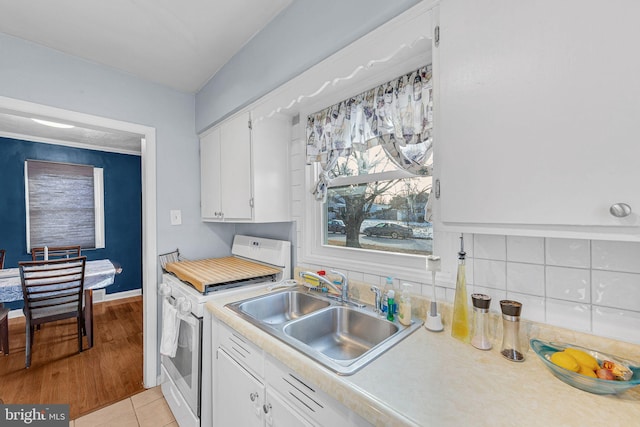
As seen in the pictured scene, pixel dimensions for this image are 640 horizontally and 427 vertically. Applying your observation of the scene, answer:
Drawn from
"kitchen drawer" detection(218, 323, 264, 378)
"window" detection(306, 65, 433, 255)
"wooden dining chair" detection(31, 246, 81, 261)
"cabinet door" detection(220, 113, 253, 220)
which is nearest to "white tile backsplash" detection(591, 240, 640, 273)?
"window" detection(306, 65, 433, 255)

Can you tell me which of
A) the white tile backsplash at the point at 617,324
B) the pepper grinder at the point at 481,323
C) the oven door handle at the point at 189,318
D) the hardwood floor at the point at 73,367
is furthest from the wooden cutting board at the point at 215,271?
the white tile backsplash at the point at 617,324

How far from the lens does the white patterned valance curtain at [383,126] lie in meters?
1.19

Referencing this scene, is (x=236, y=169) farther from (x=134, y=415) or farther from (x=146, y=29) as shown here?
(x=134, y=415)

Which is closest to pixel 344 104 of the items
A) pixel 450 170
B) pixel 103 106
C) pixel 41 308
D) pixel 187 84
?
pixel 450 170

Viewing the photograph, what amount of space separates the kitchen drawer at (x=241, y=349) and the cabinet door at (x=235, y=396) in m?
0.03

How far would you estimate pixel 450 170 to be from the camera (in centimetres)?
87

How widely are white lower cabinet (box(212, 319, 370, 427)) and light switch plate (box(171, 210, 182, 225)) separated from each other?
1.15 m

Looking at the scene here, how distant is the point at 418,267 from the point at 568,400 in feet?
2.19

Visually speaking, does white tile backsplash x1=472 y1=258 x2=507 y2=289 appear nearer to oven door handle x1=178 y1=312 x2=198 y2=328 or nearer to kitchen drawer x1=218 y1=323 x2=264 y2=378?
kitchen drawer x1=218 y1=323 x2=264 y2=378

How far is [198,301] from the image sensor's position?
1.53 m

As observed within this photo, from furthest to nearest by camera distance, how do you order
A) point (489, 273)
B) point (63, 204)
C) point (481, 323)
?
point (63, 204) → point (489, 273) → point (481, 323)

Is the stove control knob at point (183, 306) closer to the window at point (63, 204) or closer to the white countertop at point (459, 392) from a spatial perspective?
the white countertop at point (459, 392)

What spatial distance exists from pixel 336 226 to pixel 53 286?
277 cm

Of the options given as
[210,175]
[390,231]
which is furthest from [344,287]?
[210,175]
